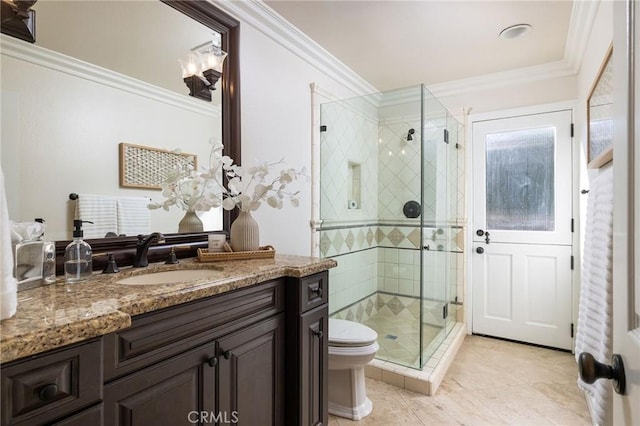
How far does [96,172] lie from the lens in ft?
4.51

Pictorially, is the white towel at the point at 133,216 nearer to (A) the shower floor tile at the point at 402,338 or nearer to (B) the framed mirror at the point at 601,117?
(A) the shower floor tile at the point at 402,338

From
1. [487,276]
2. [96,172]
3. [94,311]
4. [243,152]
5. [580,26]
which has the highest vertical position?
[580,26]

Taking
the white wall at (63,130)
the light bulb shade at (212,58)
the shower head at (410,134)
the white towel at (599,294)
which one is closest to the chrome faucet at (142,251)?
the white wall at (63,130)

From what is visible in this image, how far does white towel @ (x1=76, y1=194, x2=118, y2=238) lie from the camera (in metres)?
1.33

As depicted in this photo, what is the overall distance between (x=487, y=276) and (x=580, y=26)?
211 cm

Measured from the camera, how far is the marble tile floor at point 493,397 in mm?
1965

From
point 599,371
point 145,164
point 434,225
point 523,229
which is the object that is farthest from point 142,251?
point 523,229

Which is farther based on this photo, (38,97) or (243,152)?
(243,152)

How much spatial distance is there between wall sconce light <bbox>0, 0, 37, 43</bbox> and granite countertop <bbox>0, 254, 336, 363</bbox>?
0.87m

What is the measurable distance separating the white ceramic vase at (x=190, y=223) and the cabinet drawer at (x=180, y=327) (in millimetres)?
576

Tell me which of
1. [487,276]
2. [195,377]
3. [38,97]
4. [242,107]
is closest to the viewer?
[195,377]

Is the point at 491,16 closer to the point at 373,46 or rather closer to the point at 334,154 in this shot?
the point at 373,46

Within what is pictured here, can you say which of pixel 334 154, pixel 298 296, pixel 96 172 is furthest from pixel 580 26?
pixel 96 172

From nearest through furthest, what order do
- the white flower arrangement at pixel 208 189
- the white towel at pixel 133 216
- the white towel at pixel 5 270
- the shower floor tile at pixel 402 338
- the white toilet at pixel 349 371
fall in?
1. the white towel at pixel 5 270
2. the white towel at pixel 133 216
3. the white flower arrangement at pixel 208 189
4. the white toilet at pixel 349 371
5. the shower floor tile at pixel 402 338
